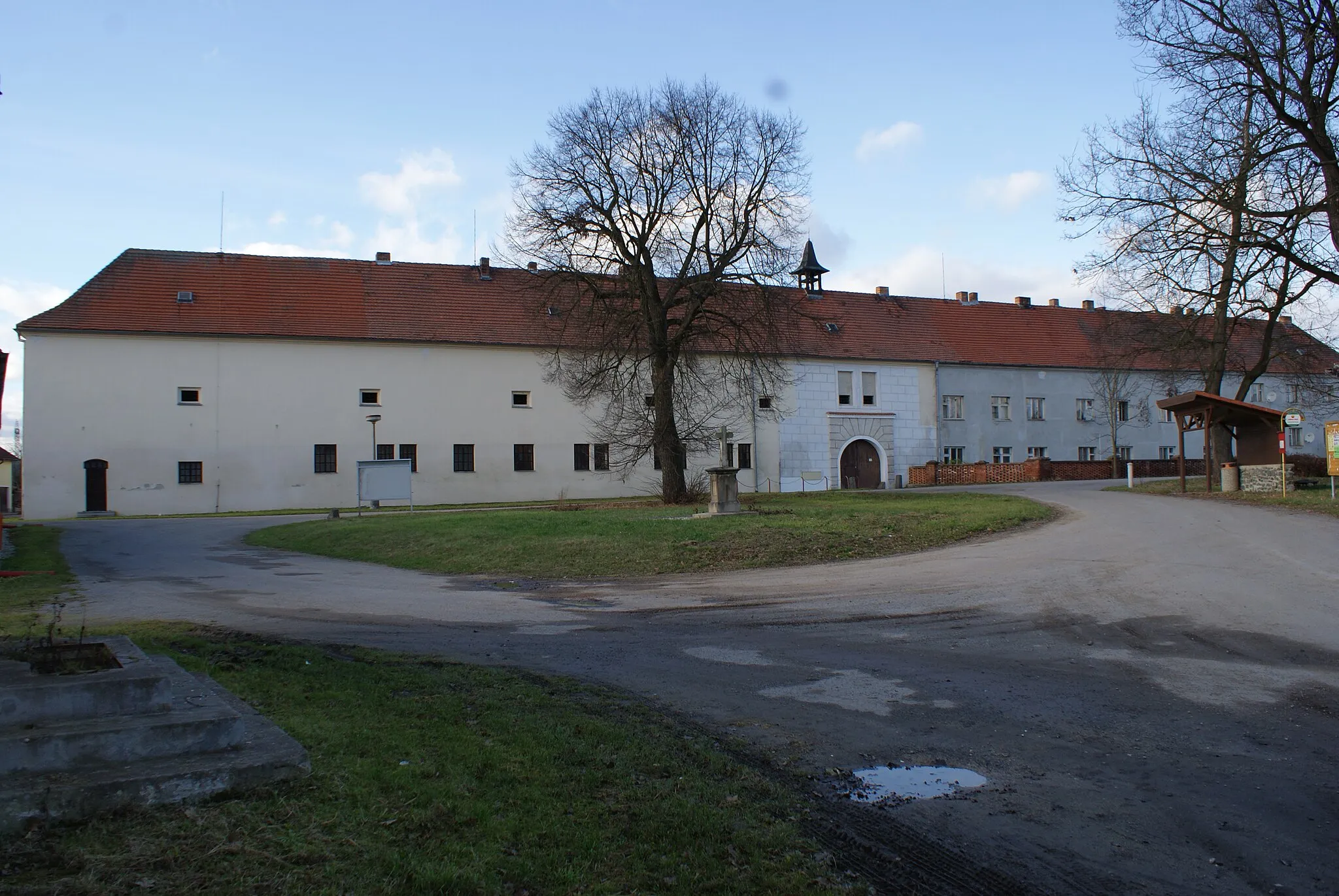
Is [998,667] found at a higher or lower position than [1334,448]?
lower

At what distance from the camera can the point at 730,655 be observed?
8.87 metres

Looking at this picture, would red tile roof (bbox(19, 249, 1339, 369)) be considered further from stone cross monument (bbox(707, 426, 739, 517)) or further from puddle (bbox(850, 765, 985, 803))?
puddle (bbox(850, 765, 985, 803))

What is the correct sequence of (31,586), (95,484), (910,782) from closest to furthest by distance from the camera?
(910,782) → (31,586) → (95,484)

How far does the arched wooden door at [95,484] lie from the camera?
38250mm

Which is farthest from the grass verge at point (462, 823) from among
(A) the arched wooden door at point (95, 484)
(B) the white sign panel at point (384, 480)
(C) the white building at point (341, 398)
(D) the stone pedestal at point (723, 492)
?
(A) the arched wooden door at point (95, 484)

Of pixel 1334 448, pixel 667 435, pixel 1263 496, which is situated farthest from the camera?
pixel 667 435

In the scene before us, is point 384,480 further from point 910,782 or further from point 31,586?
point 910,782

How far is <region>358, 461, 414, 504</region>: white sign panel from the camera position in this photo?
31.3 meters

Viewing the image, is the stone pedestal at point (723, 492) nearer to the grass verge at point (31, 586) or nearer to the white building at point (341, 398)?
the grass verge at point (31, 586)

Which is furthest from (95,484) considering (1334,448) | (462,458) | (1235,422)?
(1334,448)

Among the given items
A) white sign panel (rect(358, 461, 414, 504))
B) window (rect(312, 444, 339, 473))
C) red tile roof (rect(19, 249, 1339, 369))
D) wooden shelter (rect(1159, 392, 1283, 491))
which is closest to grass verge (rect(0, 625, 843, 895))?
white sign panel (rect(358, 461, 414, 504))

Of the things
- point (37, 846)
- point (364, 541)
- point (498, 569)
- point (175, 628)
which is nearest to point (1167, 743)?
point (37, 846)

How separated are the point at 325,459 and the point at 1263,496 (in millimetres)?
34932

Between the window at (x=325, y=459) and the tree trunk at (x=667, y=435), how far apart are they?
18012mm
